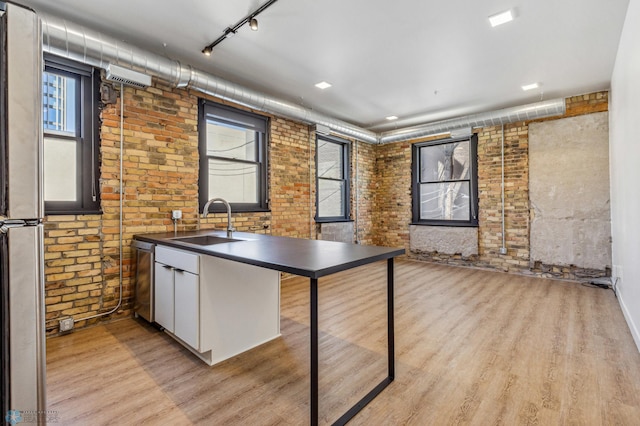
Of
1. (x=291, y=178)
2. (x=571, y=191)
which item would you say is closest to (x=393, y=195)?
(x=291, y=178)

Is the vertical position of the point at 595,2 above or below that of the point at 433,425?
above

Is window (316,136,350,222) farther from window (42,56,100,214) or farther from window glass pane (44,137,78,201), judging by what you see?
window glass pane (44,137,78,201)

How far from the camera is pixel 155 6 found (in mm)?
2568

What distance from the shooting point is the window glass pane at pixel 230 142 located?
420 centimetres

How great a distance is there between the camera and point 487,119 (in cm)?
501

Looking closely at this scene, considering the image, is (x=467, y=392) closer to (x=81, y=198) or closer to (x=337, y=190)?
(x=81, y=198)

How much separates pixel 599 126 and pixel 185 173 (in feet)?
19.3

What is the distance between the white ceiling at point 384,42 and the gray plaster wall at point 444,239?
249cm

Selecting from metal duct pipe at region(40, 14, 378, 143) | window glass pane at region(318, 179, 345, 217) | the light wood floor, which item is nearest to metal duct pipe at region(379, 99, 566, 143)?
window glass pane at region(318, 179, 345, 217)

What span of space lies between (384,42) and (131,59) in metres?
2.46

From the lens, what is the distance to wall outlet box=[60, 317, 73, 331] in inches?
112

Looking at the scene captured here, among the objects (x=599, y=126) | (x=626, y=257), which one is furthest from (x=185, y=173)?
(x=599, y=126)

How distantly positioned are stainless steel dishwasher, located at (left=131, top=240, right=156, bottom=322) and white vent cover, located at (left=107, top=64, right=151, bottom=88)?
156 cm

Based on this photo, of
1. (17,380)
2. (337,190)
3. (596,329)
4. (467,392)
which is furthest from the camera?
(337,190)
